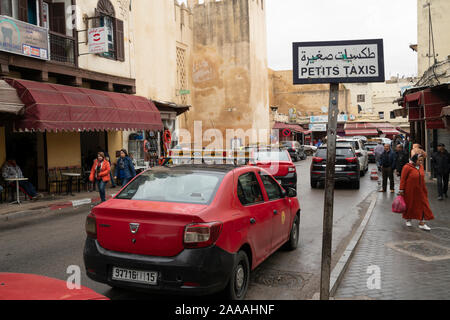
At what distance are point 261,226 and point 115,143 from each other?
1533 centimetres

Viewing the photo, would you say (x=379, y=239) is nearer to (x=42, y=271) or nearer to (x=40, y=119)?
(x=42, y=271)

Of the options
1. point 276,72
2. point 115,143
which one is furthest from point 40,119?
point 276,72

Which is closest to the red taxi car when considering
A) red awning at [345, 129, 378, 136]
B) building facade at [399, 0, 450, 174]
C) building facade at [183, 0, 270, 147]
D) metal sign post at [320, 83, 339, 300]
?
metal sign post at [320, 83, 339, 300]

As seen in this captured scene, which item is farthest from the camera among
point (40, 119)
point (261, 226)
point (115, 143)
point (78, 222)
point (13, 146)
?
point (115, 143)

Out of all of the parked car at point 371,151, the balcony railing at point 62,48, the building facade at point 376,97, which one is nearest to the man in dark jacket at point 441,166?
the balcony railing at point 62,48

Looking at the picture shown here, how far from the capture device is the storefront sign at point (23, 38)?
12523mm

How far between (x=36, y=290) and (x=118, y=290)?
7.58 ft

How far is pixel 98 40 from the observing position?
1587 cm

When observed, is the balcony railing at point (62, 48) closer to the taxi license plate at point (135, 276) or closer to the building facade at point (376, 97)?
the taxi license plate at point (135, 276)

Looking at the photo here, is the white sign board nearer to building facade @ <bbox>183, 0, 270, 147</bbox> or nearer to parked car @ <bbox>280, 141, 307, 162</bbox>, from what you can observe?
building facade @ <bbox>183, 0, 270, 147</bbox>

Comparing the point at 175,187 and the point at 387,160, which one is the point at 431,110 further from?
the point at 175,187

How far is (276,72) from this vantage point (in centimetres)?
6000

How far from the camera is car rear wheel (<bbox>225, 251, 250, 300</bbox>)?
4489 millimetres

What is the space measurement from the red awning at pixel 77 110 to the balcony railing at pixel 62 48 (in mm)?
1251
